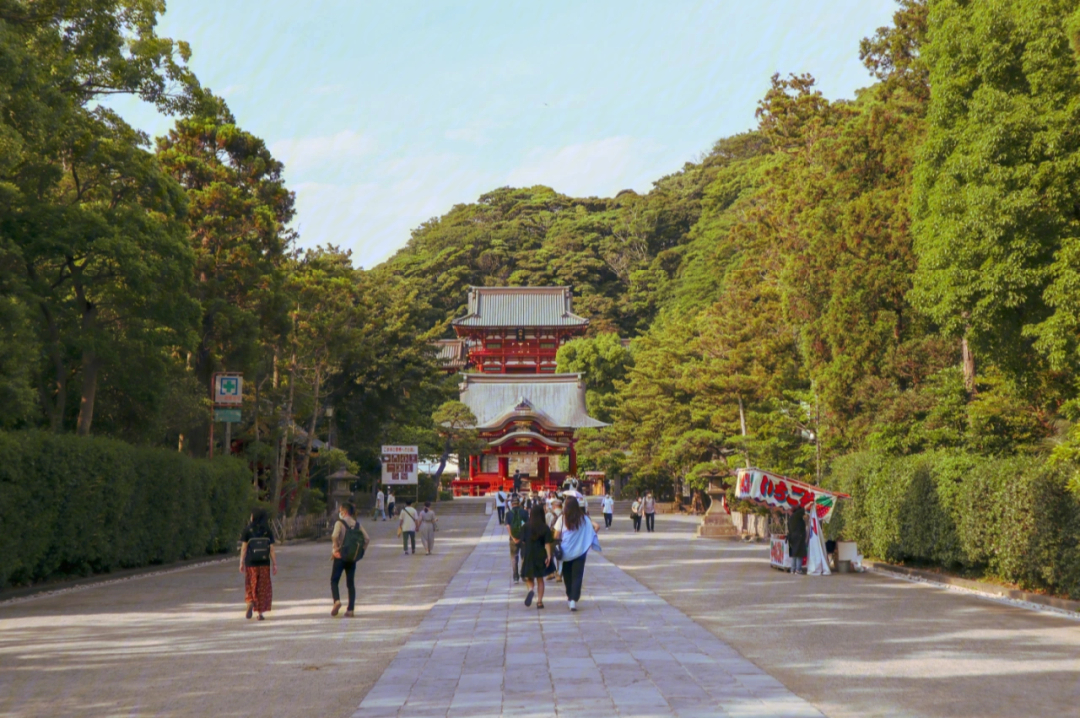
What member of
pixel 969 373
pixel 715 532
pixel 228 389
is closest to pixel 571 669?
pixel 969 373

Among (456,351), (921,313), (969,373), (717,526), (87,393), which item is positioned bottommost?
(717,526)

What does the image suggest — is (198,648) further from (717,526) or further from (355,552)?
(717,526)

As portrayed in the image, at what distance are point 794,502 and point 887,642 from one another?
8598 millimetres

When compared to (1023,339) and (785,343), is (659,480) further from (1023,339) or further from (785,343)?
(1023,339)

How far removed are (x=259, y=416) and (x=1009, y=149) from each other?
65.2ft

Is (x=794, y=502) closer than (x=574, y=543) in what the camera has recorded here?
No

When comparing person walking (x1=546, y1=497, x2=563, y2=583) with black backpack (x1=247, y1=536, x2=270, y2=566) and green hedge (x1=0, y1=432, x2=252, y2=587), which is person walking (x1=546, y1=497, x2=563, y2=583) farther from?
green hedge (x1=0, y1=432, x2=252, y2=587)

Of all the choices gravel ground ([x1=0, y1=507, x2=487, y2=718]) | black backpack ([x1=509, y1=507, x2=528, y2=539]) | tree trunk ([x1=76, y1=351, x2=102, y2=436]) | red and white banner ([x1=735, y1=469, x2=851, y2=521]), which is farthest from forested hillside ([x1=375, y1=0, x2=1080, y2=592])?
tree trunk ([x1=76, y1=351, x2=102, y2=436])

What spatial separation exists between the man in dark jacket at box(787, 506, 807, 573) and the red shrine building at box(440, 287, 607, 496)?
33096 millimetres

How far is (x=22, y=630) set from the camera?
399 inches

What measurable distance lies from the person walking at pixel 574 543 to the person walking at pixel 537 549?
8.5 inches

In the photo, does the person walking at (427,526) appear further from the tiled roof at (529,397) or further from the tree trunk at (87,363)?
the tiled roof at (529,397)

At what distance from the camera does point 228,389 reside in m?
21.8

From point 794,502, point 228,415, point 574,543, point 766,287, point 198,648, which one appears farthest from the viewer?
point 766,287
